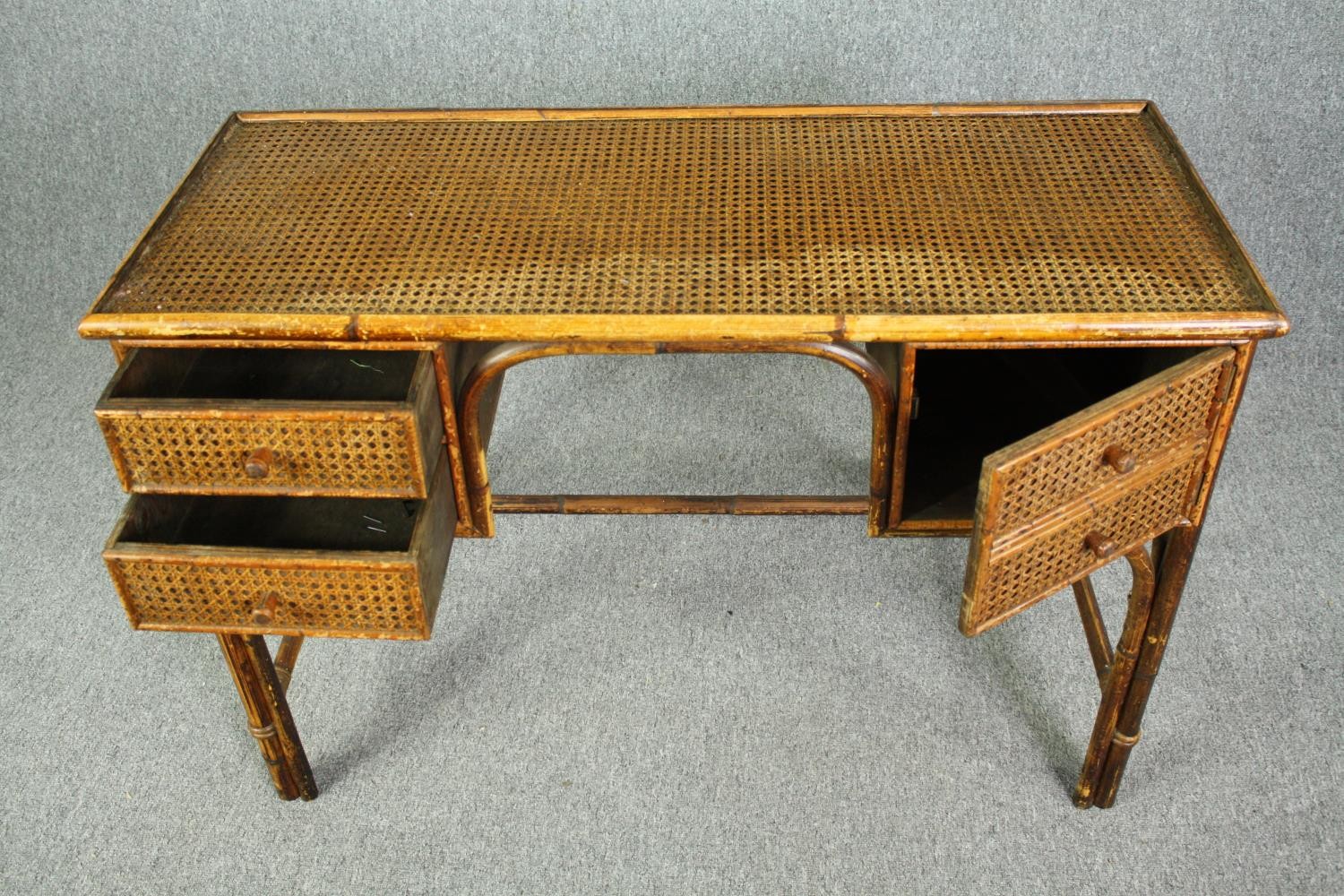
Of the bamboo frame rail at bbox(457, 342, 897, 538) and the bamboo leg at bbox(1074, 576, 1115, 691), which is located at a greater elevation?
the bamboo frame rail at bbox(457, 342, 897, 538)

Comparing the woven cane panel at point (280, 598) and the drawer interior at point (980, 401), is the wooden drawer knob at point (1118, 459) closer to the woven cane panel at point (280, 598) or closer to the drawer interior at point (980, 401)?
the drawer interior at point (980, 401)

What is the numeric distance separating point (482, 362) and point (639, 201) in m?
0.29

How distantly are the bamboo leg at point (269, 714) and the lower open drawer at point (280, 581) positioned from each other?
3.9 inches

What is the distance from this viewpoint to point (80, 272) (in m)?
2.54

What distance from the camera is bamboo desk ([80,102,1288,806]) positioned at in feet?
4.43

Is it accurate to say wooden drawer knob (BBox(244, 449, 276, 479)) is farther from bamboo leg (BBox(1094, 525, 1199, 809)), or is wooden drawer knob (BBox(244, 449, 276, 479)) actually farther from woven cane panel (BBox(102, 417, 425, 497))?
bamboo leg (BBox(1094, 525, 1199, 809))

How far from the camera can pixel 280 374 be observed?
1676 mm

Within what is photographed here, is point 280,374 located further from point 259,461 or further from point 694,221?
point 694,221

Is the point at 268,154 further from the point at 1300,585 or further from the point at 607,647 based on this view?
the point at 1300,585

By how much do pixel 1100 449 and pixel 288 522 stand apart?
38.2 inches

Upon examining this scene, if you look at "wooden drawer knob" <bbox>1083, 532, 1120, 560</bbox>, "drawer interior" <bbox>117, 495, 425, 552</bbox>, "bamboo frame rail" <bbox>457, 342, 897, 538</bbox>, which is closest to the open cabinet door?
"wooden drawer knob" <bbox>1083, 532, 1120, 560</bbox>

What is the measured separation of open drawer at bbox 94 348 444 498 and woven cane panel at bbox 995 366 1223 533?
589mm

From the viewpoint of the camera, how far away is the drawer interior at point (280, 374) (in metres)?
1.56

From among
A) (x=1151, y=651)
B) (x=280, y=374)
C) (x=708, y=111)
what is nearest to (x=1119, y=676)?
(x=1151, y=651)
